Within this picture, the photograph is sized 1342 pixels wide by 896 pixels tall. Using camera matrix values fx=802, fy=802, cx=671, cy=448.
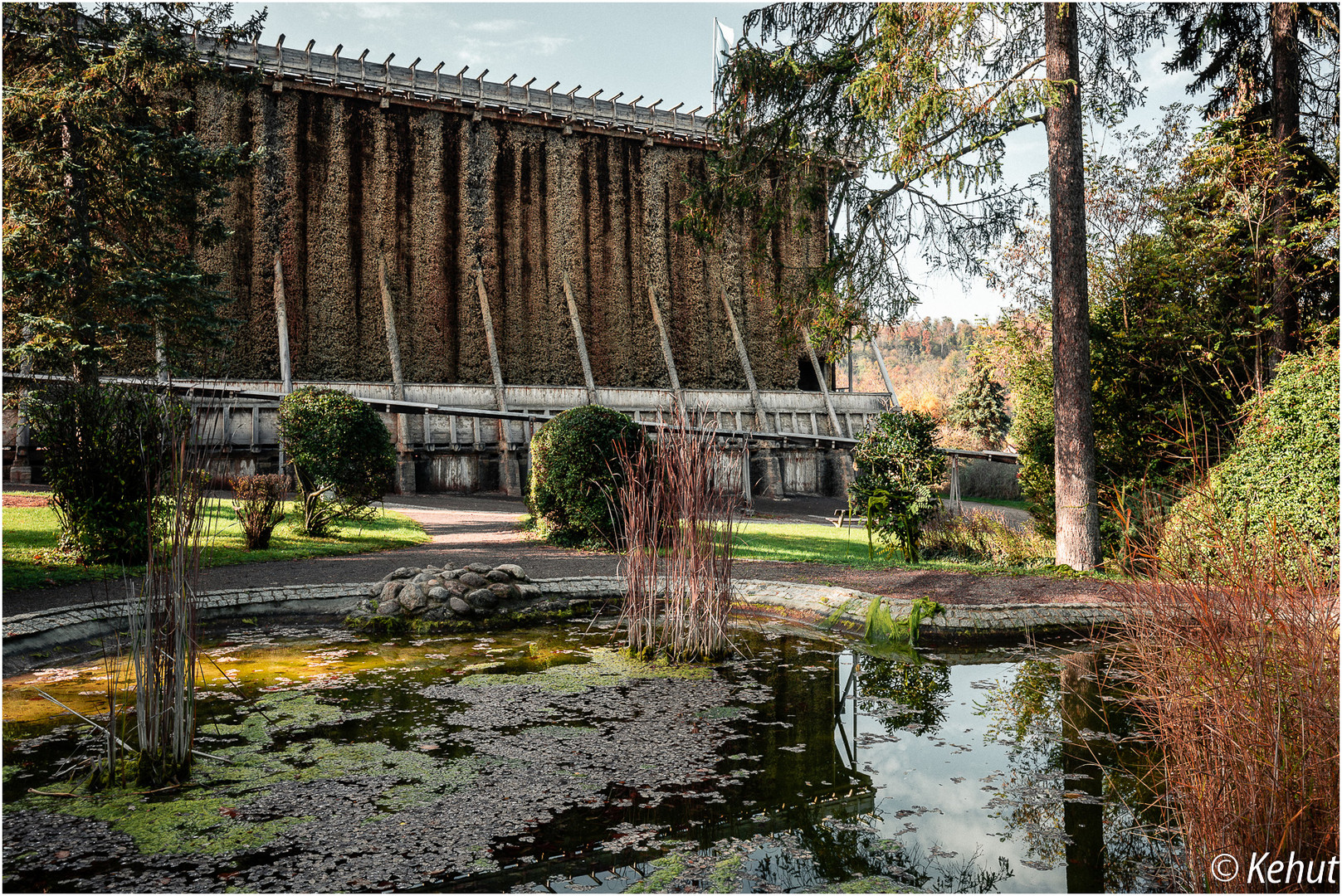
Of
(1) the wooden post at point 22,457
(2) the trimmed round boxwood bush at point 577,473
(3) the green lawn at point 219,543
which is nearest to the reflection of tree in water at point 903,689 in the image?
(3) the green lawn at point 219,543

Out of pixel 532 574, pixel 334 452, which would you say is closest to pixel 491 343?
pixel 334 452

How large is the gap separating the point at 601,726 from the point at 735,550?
217 inches

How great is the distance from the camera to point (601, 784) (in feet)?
9.71

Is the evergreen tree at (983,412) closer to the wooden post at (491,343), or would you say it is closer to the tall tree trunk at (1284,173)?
the wooden post at (491,343)

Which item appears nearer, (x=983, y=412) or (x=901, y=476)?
(x=901, y=476)

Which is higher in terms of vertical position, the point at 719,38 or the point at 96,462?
the point at 719,38

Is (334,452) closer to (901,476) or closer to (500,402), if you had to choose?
(901,476)

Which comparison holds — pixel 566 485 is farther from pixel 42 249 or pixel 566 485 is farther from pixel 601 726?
pixel 42 249

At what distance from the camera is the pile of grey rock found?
5.57m

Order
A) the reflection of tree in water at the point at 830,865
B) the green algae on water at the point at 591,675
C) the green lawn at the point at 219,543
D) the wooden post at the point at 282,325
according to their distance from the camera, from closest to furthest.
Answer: the reflection of tree in water at the point at 830,865 < the green algae on water at the point at 591,675 < the green lawn at the point at 219,543 < the wooden post at the point at 282,325

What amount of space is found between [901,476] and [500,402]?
10.3 metres

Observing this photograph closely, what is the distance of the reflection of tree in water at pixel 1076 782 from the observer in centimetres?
246

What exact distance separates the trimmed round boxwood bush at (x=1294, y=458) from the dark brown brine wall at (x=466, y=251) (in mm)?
10599

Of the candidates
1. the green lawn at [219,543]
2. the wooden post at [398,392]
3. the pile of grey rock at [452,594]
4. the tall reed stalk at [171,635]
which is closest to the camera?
the tall reed stalk at [171,635]
